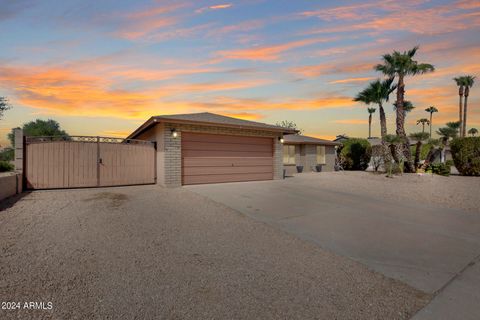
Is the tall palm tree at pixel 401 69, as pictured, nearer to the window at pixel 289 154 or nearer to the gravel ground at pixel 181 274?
the window at pixel 289 154

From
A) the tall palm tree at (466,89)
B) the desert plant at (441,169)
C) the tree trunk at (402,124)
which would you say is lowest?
the desert plant at (441,169)

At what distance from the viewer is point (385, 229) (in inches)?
191

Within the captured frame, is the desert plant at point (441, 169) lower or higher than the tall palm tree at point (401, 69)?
lower

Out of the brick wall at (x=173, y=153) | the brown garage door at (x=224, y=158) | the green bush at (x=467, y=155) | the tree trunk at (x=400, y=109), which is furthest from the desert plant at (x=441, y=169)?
the brick wall at (x=173, y=153)

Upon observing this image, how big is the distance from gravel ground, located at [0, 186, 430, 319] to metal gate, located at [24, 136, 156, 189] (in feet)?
14.5

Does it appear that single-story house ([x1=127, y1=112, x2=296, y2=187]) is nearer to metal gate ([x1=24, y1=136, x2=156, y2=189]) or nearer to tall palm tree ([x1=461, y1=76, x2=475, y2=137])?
metal gate ([x1=24, y1=136, x2=156, y2=189])

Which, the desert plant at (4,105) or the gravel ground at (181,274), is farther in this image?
the desert plant at (4,105)

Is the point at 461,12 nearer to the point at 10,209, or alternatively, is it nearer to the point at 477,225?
the point at 477,225

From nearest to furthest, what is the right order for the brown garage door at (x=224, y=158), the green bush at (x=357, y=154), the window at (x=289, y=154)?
the brown garage door at (x=224, y=158) < the window at (x=289, y=154) < the green bush at (x=357, y=154)

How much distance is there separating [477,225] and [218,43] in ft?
32.3

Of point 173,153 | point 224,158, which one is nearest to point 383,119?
point 224,158

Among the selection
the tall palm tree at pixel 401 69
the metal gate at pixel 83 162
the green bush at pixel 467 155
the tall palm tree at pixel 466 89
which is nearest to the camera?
the metal gate at pixel 83 162

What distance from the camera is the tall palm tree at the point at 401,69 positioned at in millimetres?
16722

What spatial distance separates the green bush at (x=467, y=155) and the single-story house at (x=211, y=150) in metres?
12.4
